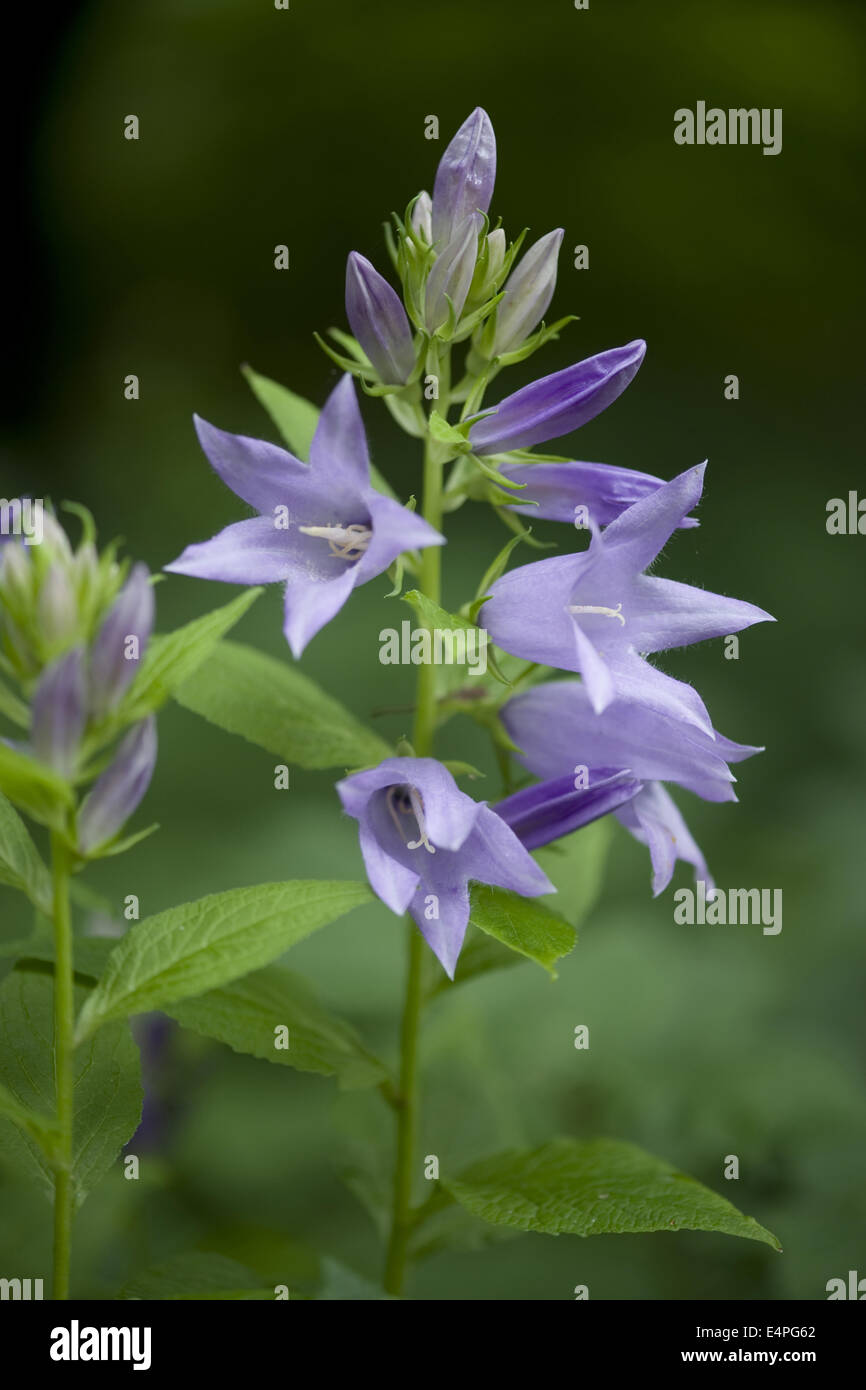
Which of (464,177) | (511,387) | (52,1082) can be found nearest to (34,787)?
(52,1082)

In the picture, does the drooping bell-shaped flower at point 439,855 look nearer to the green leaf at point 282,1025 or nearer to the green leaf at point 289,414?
the green leaf at point 282,1025

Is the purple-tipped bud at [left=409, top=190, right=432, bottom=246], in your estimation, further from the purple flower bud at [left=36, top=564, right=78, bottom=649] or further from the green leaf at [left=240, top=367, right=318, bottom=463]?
the purple flower bud at [left=36, top=564, right=78, bottom=649]

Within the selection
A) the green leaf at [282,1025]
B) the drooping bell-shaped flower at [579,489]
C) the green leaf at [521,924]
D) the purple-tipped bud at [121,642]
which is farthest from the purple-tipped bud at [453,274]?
the green leaf at [282,1025]

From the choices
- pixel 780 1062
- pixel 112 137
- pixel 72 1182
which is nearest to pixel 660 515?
pixel 72 1182

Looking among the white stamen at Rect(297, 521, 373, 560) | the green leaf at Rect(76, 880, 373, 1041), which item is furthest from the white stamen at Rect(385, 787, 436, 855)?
the white stamen at Rect(297, 521, 373, 560)

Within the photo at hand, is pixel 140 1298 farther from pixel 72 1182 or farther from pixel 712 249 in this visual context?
pixel 712 249
